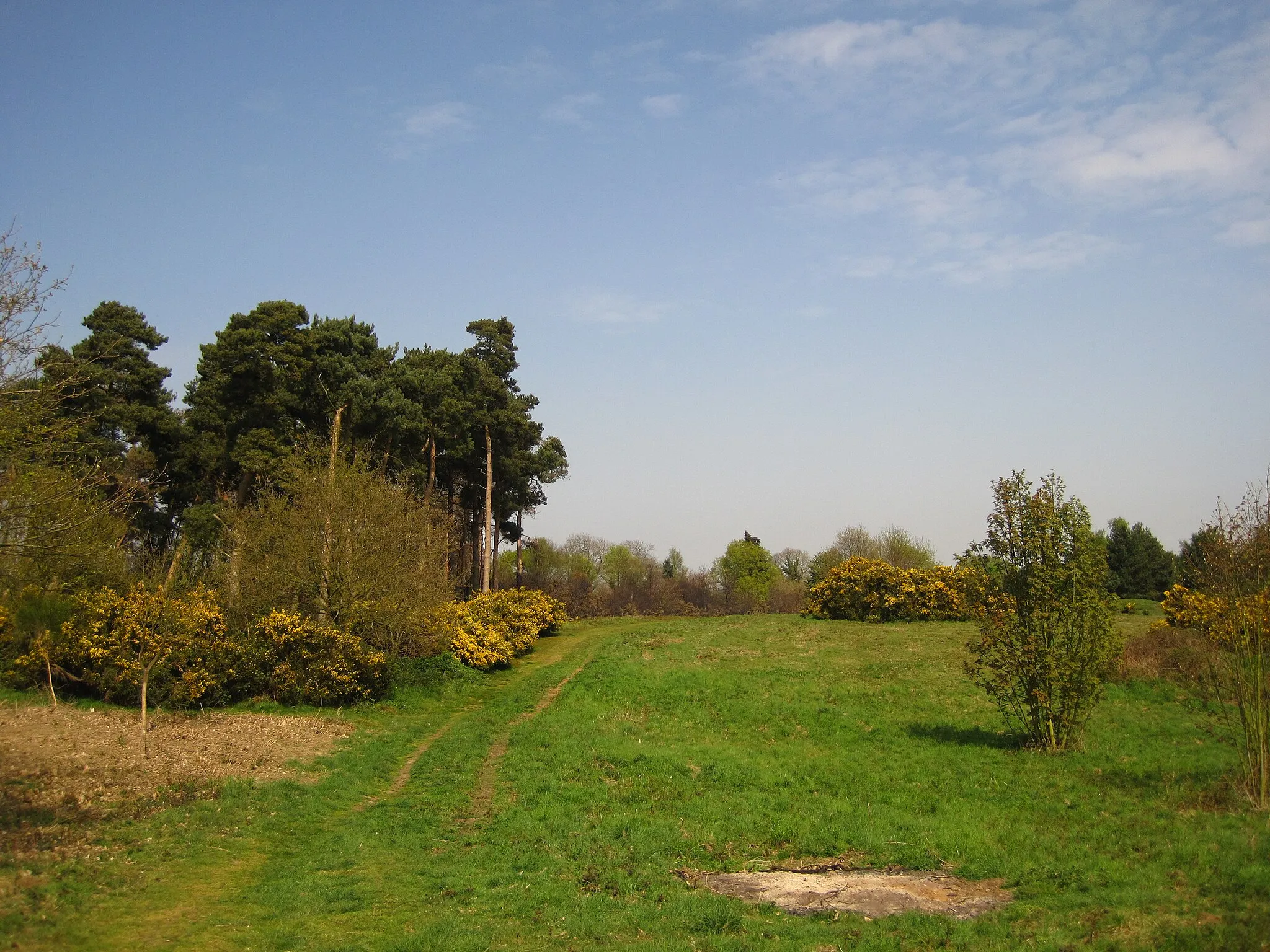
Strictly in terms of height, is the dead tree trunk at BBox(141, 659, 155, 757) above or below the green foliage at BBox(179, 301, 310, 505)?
below

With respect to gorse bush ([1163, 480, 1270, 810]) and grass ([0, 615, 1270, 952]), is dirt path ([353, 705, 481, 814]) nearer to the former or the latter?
grass ([0, 615, 1270, 952])

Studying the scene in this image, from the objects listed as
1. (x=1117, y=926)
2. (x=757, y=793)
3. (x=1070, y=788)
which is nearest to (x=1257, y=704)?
(x=1070, y=788)

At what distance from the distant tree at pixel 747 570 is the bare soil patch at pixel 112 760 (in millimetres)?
57109

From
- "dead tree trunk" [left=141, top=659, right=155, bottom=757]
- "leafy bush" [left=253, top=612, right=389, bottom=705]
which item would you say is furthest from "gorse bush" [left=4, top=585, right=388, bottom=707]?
"dead tree trunk" [left=141, top=659, right=155, bottom=757]

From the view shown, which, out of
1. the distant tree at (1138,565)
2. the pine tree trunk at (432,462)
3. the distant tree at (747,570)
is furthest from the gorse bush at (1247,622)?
the distant tree at (747,570)

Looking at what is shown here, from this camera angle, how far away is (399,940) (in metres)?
9.66

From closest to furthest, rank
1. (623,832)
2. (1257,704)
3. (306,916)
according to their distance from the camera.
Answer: (306,916), (1257,704), (623,832)

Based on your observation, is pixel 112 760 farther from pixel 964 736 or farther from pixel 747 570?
pixel 747 570

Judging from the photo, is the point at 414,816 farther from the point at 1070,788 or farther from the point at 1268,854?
the point at 1268,854

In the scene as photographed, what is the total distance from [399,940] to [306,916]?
1.50 metres

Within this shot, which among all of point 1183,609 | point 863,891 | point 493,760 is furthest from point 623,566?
point 863,891

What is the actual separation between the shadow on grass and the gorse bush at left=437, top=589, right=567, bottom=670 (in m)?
17.6

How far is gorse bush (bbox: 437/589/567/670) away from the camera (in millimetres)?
32969

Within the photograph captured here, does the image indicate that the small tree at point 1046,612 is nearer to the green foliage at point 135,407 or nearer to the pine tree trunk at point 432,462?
the pine tree trunk at point 432,462
